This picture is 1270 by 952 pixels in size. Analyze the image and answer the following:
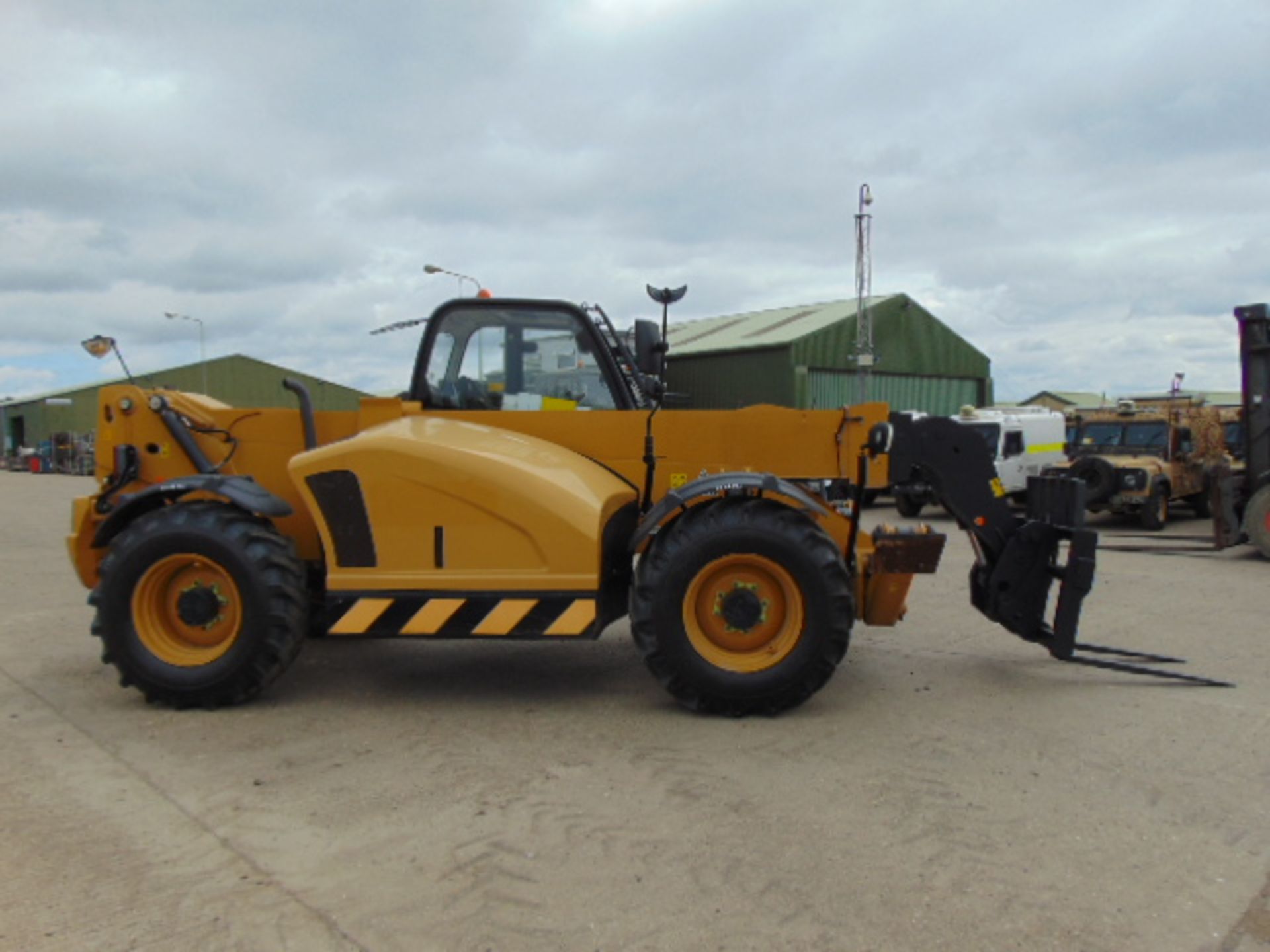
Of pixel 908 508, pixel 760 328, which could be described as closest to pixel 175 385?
pixel 760 328

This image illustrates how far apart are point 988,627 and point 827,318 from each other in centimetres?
2203

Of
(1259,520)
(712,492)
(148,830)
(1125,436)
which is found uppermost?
(1125,436)

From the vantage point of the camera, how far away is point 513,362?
613 cm

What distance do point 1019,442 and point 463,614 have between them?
1662 cm

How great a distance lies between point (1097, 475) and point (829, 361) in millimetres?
12561

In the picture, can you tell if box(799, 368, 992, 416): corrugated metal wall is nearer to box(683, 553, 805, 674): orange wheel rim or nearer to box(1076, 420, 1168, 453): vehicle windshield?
box(1076, 420, 1168, 453): vehicle windshield

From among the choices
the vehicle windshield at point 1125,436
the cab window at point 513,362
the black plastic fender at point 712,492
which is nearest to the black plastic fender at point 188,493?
the cab window at point 513,362

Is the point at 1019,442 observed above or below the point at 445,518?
above

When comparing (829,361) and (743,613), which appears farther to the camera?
(829,361)

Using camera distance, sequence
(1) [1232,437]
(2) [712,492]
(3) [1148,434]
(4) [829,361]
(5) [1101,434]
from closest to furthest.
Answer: (2) [712,492] → (3) [1148,434] → (5) [1101,434] → (1) [1232,437] → (4) [829,361]

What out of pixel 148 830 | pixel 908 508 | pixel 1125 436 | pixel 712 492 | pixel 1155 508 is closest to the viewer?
pixel 148 830

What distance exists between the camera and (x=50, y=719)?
208 inches

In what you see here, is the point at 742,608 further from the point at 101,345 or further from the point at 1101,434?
the point at 1101,434

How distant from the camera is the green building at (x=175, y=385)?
48188 millimetres
